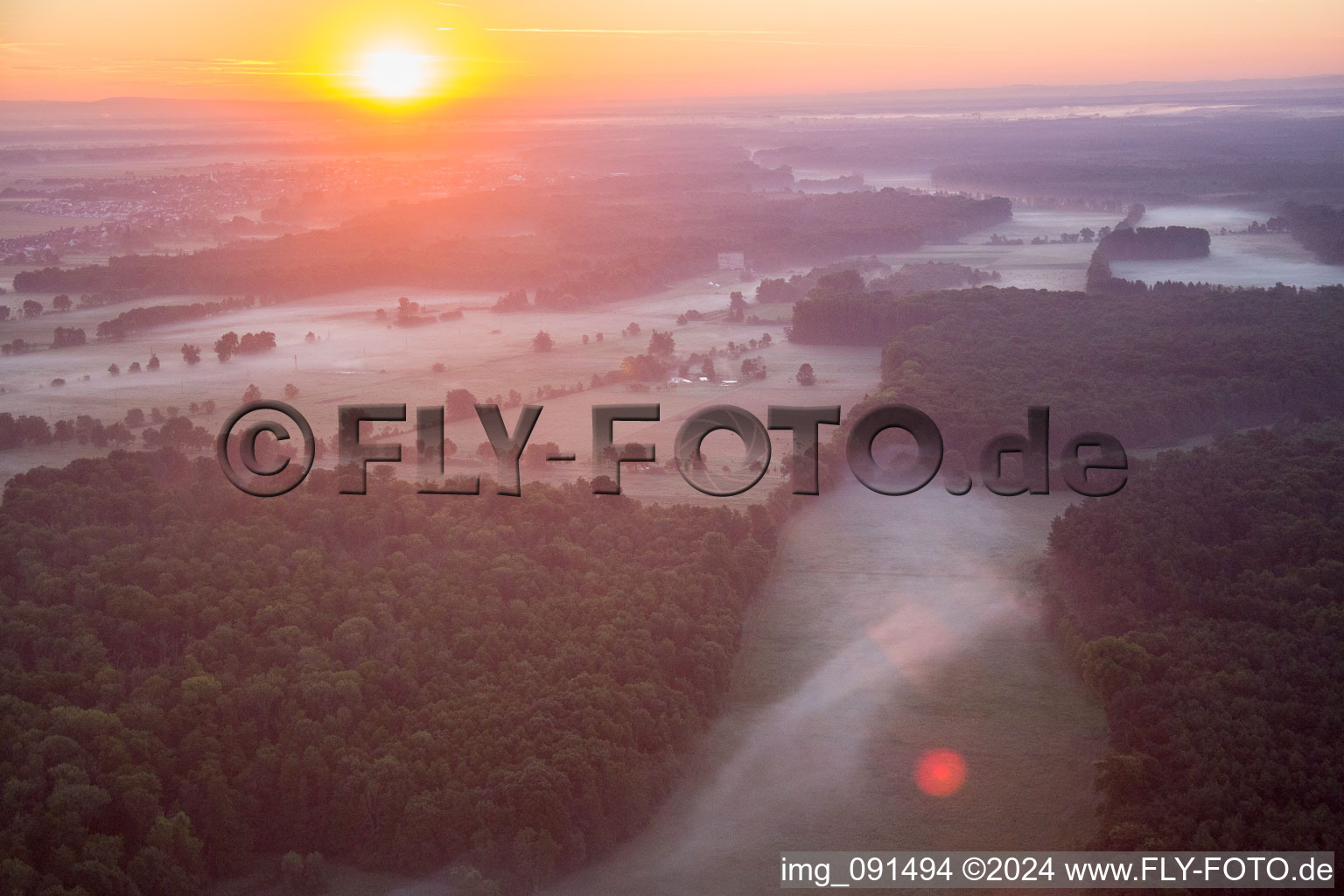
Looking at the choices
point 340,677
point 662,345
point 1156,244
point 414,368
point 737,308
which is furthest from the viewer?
point 1156,244

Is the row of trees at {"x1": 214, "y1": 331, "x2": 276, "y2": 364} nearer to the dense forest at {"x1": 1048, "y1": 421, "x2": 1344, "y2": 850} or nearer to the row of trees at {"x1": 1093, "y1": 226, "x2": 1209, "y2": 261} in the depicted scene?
the dense forest at {"x1": 1048, "y1": 421, "x2": 1344, "y2": 850}

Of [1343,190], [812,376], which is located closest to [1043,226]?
[1343,190]

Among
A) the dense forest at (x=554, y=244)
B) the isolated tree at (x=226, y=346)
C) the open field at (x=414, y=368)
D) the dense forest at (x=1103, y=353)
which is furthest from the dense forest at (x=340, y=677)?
the dense forest at (x=554, y=244)

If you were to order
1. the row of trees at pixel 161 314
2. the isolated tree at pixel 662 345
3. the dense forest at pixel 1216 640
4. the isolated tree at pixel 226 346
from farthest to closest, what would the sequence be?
1. the row of trees at pixel 161 314
2. the isolated tree at pixel 662 345
3. the isolated tree at pixel 226 346
4. the dense forest at pixel 1216 640

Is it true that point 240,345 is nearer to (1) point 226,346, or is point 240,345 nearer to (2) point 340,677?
(1) point 226,346

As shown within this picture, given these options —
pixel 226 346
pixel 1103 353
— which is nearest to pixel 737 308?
pixel 1103 353

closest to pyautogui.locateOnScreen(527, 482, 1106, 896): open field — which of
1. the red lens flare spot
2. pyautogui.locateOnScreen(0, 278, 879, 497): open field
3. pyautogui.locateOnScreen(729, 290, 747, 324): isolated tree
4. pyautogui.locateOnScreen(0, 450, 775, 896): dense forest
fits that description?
the red lens flare spot

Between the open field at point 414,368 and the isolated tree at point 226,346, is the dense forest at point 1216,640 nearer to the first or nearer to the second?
the open field at point 414,368
